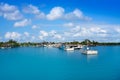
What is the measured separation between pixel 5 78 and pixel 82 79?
12873 mm

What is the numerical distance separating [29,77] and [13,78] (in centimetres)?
264

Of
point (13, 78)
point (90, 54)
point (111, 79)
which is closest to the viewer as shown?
point (111, 79)

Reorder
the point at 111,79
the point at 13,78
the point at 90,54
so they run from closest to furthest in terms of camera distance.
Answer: the point at 111,79 < the point at 13,78 < the point at 90,54

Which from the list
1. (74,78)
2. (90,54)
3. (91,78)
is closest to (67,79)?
(74,78)

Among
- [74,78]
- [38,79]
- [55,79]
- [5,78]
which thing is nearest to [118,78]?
[74,78]

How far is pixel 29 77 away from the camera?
132 feet

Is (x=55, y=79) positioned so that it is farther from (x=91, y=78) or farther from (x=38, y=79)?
(x=91, y=78)

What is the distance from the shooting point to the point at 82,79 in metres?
37.9

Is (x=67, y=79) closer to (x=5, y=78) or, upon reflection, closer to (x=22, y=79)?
(x=22, y=79)

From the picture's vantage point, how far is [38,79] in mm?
38219

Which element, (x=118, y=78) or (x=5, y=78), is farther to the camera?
(x=5, y=78)

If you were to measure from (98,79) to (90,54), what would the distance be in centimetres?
5672

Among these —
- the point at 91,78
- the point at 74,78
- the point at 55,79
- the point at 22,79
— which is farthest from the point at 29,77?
the point at 91,78

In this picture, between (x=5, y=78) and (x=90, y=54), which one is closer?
(x=5, y=78)
